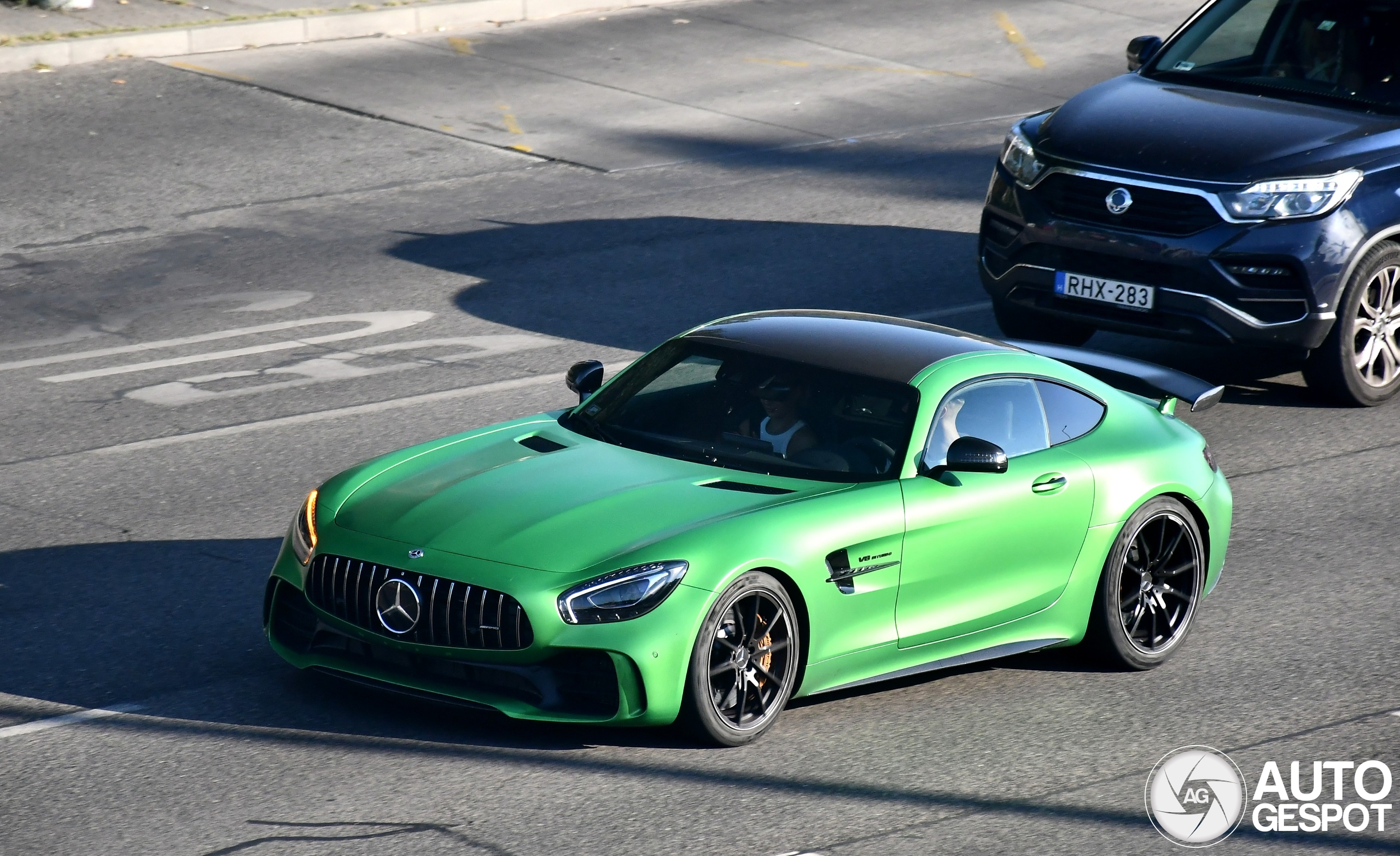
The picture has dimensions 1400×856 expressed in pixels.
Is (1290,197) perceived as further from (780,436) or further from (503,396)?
(780,436)

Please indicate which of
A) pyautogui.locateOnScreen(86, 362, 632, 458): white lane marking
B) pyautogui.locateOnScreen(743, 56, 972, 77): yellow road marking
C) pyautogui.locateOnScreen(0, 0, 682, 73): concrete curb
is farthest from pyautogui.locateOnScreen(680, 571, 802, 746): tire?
pyautogui.locateOnScreen(743, 56, 972, 77): yellow road marking

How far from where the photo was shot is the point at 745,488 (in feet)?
22.8

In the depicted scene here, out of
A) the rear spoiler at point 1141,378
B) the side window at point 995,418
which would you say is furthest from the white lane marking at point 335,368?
the side window at point 995,418

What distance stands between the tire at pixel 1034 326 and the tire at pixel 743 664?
5.42 meters

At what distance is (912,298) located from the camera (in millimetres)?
13062

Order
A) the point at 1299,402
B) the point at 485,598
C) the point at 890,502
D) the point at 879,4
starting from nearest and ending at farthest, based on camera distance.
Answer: the point at 485,598, the point at 890,502, the point at 1299,402, the point at 879,4

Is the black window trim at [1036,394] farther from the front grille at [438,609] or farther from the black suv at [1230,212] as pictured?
the black suv at [1230,212]

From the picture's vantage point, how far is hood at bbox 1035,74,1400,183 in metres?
10.8

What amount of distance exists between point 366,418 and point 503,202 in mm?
5014

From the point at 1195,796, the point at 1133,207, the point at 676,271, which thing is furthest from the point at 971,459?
the point at 676,271

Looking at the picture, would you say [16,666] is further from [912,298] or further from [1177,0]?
[1177,0]

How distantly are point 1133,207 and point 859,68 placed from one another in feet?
32.9

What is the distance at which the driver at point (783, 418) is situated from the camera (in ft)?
23.9

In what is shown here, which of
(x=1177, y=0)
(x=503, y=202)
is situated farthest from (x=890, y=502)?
(x=1177, y=0)
